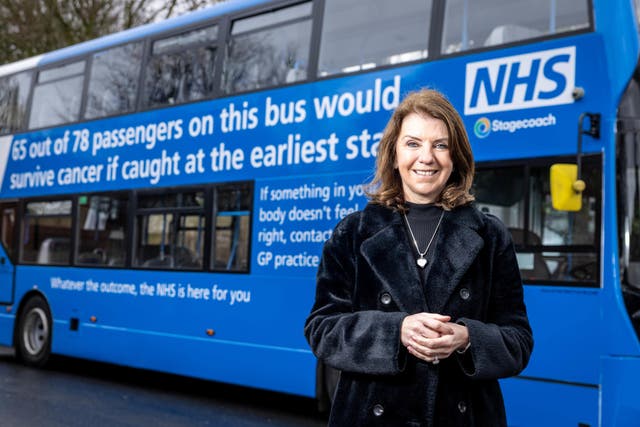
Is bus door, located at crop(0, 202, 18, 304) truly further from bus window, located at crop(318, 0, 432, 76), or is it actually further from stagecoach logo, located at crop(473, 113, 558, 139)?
stagecoach logo, located at crop(473, 113, 558, 139)

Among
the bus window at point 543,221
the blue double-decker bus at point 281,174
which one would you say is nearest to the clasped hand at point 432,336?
the blue double-decker bus at point 281,174

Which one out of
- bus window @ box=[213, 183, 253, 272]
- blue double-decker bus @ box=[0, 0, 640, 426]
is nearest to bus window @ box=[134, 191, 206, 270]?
blue double-decker bus @ box=[0, 0, 640, 426]

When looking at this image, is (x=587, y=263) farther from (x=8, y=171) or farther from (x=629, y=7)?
(x=8, y=171)

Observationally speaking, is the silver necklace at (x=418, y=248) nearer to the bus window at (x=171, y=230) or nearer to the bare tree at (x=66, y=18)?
the bus window at (x=171, y=230)

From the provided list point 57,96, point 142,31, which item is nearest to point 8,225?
point 57,96

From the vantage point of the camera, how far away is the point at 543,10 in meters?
6.55

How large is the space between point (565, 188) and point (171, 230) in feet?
15.8

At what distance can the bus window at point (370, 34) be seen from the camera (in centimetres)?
739

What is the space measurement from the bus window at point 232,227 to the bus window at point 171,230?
0.24 metres

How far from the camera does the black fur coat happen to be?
229cm

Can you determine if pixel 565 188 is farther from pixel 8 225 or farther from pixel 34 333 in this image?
pixel 8 225

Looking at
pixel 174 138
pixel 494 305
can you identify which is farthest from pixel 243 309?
pixel 494 305

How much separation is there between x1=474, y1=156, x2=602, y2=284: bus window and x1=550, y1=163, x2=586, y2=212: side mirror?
5.8 inches

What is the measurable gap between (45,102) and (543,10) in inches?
286
